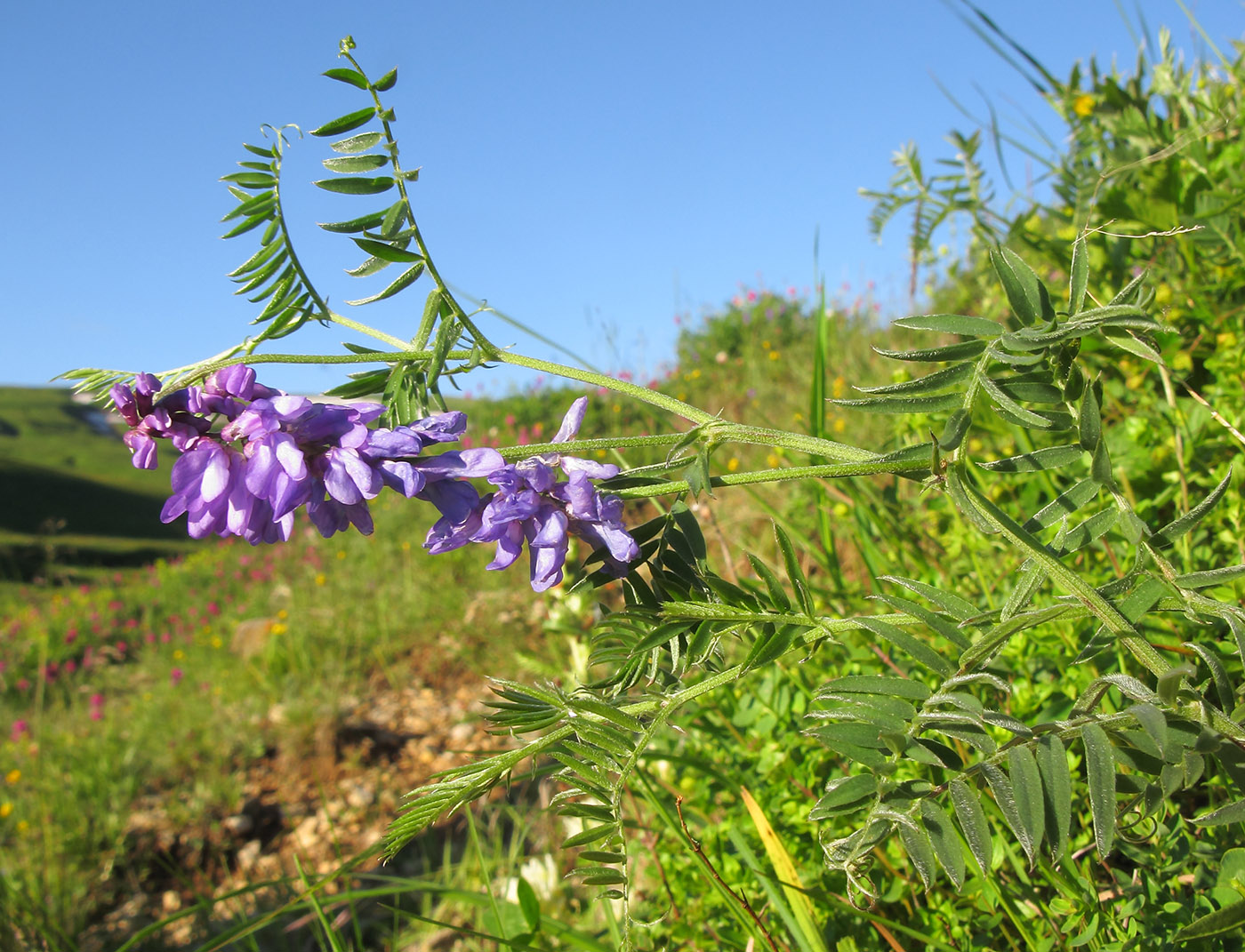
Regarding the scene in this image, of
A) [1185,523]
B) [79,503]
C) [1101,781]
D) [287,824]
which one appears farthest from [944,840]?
[79,503]

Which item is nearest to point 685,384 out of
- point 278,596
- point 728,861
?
point 278,596

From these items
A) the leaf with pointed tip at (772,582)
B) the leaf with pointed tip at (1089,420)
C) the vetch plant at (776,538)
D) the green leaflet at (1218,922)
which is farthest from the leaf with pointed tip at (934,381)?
the green leaflet at (1218,922)

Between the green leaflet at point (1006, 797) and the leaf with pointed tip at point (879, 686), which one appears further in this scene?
the leaf with pointed tip at point (879, 686)

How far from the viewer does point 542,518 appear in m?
0.79

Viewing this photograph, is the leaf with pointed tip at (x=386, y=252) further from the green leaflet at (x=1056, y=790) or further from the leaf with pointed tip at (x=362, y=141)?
the green leaflet at (x=1056, y=790)

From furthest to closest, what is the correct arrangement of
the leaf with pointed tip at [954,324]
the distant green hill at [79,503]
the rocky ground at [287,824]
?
the distant green hill at [79,503] < the rocky ground at [287,824] < the leaf with pointed tip at [954,324]

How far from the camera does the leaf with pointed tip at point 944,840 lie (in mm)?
675

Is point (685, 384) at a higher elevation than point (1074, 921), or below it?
higher

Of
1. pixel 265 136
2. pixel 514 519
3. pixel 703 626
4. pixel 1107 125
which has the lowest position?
pixel 703 626

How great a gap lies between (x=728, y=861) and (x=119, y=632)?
23.7ft

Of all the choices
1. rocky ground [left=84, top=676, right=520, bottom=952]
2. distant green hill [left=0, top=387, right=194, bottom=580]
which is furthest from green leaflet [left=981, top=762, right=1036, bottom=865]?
distant green hill [left=0, top=387, right=194, bottom=580]

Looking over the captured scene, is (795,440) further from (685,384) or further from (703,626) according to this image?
(685,384)

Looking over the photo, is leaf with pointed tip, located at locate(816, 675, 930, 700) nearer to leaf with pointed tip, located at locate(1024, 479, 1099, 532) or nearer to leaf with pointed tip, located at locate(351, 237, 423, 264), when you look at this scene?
leaf with pointed tip, located at locate(1024, 479, 1099, 532)

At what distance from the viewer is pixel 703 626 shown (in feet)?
2.71
